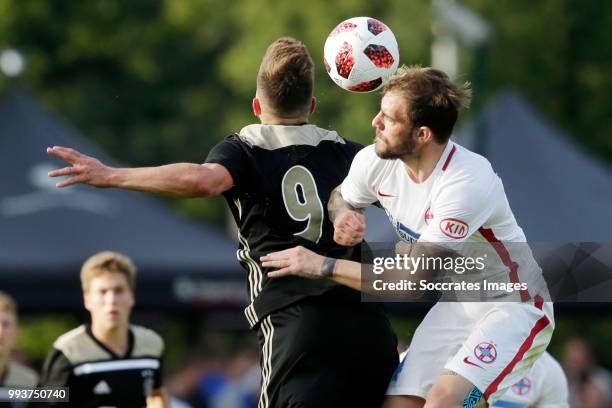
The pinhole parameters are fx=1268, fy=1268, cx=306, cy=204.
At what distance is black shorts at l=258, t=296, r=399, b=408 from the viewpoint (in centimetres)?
597

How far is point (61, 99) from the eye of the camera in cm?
3062

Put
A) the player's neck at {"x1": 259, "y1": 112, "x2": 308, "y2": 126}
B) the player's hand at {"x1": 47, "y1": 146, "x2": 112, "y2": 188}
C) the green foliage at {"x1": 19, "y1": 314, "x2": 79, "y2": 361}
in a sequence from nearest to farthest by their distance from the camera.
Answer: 1. the player's hand at {"x1": 47, "y1": 146, "x2": 112, "y2": 188}
2. the player's neck at {"x1": 259, "y1": 112, "x2": 308, "y2": 126}
3. the green foliage at {"x1": 19, "y1": 314, "x2": 79, "y2": 361}

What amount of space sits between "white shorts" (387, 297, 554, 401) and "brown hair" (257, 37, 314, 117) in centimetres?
121

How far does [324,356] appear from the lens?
A: 598 centimetres

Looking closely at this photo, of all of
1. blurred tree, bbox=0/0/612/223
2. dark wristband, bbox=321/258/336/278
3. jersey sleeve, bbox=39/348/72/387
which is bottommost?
dark wristband, bbox=321/258/336/278

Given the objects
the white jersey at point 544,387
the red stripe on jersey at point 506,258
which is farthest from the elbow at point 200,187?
Answer: the white jersey at point 544,387

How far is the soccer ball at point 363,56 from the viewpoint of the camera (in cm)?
651

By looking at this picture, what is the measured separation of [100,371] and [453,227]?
290 centimetres

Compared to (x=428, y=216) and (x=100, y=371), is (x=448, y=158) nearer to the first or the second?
(x=428, y=216)

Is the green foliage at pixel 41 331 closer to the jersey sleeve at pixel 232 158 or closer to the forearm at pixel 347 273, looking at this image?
the jersey sleeve at pixel 232 158

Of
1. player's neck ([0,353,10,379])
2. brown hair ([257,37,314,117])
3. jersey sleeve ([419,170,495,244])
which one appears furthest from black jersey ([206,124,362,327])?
player's neck ([0,353,10,379])

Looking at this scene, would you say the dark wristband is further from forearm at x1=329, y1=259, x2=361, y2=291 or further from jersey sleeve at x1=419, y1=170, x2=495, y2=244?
jersey sleeve at x1=419, y1=170, x2=495, y2=244

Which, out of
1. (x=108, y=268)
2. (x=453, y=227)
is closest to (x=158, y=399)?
(x=108, y=268)

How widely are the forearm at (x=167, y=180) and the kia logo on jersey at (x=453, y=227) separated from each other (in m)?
1.10
